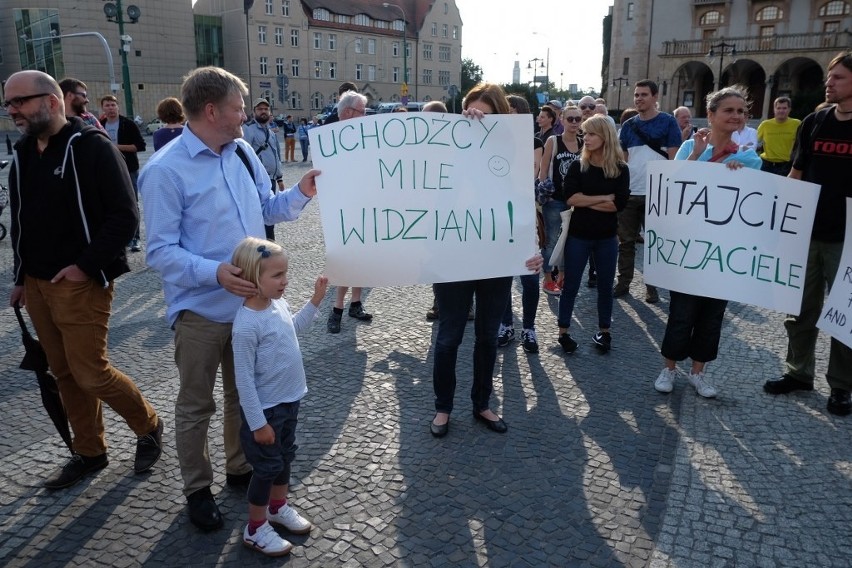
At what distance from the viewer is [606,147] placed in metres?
4.78

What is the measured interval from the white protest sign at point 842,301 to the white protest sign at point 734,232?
170 mm

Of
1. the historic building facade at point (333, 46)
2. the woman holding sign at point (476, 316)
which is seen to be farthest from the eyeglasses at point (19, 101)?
the historic building facade at point (333, 46)

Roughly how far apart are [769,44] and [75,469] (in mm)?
59838

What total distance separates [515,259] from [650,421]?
1.36 metres


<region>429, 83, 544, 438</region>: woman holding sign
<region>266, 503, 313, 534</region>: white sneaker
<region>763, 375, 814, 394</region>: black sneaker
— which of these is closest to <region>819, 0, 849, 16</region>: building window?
<region>763, 375, 814, 394</region>: black sneaker

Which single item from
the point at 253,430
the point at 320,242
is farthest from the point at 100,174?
the point at 320,242

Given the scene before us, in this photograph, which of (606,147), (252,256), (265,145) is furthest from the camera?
(265,145)

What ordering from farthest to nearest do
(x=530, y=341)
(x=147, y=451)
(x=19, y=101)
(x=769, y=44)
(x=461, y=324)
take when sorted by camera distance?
(x=769, y=44) < (x=530, y=341) < (x=461, y=324) < (x=147, y=451) < (x=19, y=101)

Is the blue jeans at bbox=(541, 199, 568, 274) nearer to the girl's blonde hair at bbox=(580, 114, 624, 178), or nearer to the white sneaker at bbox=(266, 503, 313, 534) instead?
the girl's blonde hair at bbox=(580, 114, 624, 178)

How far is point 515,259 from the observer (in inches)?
141

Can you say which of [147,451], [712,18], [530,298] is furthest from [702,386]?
[712,18]

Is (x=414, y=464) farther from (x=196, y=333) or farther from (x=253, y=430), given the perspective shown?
(x=196, y=333)

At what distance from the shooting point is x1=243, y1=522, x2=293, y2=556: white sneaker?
261 cm

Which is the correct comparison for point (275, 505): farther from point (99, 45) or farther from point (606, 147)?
point (99, 45)
